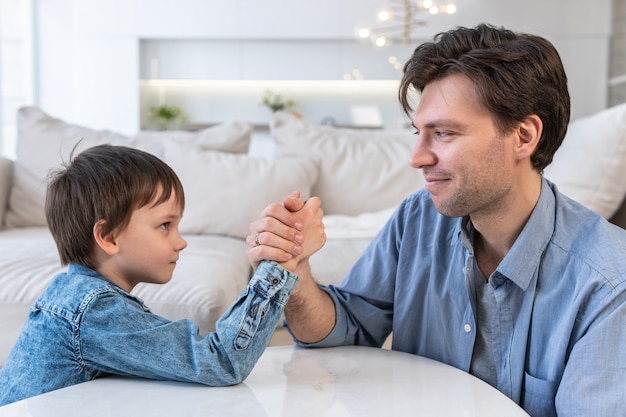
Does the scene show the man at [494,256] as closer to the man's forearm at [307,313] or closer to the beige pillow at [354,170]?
the man's forearm at [307,313]

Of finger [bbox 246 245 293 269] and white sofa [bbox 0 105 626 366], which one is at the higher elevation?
finger [bbox 246 245 293 269]

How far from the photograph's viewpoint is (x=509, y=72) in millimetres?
1172

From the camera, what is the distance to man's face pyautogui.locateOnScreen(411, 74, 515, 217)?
1.18 metres

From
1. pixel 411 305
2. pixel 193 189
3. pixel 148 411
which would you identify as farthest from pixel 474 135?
pixel 193 189

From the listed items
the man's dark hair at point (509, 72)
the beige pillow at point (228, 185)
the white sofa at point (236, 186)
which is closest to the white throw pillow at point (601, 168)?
the white sofa at point (236, 186)

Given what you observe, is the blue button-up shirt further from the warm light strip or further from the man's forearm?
the warm light strip

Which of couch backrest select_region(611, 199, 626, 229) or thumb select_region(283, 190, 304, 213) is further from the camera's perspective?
couch backrest select_region(611, 199, 626, 229)

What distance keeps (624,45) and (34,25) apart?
5.49 meters

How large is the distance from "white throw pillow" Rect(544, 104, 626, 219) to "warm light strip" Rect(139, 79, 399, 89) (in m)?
4.98

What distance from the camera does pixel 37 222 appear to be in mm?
2994

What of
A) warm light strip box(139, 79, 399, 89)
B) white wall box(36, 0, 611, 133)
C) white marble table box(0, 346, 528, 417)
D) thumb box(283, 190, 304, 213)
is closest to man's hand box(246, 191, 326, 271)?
thumb box(283, 190, 304, 213)

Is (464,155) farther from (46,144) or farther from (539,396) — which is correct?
(46,144)

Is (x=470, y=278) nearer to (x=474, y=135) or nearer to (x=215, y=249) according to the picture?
(x=474, y=135)

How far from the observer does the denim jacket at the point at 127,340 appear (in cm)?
99
